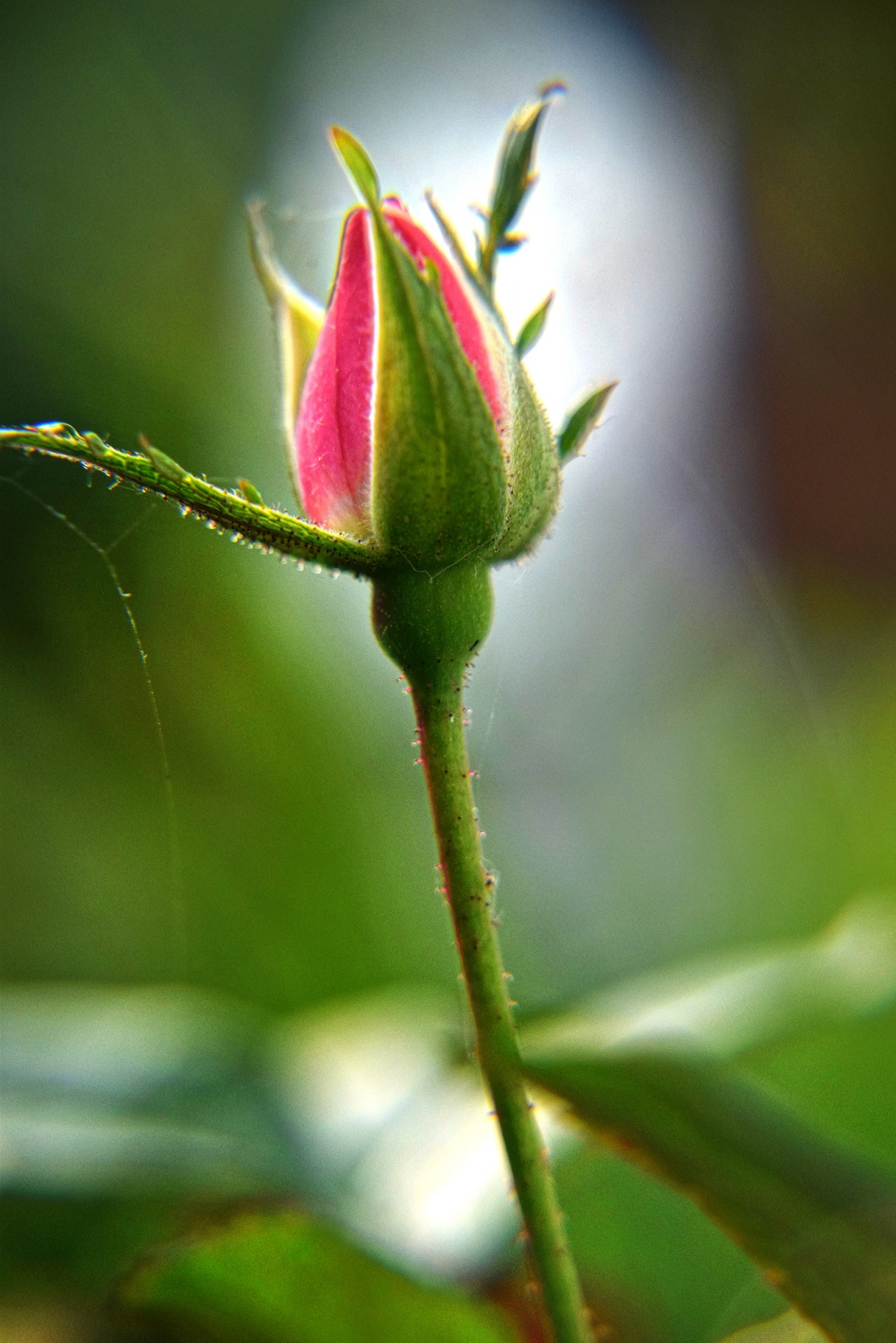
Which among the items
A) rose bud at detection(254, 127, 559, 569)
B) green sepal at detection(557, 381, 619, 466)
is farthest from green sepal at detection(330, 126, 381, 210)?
green sepal at detection(557, 381, 619, 466)

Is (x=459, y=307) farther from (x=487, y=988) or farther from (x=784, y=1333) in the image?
(x=784, y=1333)

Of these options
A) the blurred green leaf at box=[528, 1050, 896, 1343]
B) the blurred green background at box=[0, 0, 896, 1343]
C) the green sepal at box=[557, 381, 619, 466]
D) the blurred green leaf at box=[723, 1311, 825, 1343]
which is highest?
the blurred green background at box=[0, 0, 896, 1343]

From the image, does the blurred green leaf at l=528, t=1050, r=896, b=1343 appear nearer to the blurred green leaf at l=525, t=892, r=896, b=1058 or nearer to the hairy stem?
the hairy stem

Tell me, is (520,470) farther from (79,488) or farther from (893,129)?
(893,129)

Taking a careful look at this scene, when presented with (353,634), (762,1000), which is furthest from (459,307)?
(353,634)

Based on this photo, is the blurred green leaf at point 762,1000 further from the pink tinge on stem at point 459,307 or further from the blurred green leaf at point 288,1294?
the pink tinge on stem at point 459,307

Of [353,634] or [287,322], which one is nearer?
[287,322]
